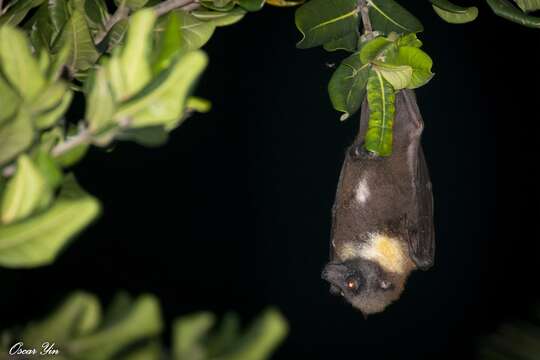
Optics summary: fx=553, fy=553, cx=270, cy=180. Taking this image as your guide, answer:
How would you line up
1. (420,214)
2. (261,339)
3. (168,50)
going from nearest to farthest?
1. (261,339)
2. (168,50)
3. (420,214)

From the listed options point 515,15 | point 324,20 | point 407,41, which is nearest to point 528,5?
point 515,15

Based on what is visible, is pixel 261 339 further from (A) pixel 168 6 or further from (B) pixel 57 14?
(B) pixel 57 14

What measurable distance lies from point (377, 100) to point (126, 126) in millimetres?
1085

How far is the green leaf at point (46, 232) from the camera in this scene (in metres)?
0.63

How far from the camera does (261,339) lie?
2.03 ft

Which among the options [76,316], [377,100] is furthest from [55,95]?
[377,100]

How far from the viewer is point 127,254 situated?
444cm

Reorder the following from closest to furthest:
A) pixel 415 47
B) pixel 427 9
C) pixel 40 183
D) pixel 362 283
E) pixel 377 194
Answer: pixel 40 183
pixel 415 47
pixel 377 194
pixel 362 283
pixel 427 9

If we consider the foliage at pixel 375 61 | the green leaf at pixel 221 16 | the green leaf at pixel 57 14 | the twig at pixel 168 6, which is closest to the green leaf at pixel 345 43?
the foliage at pixel 375 61

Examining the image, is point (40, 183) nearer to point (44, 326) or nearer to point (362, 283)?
point (44, 326)

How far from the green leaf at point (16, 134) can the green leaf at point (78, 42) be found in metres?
0.58

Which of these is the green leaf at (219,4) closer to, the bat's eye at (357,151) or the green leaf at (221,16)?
the green leaf at (221,16)

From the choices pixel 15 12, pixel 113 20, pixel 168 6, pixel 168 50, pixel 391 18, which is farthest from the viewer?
pixel 391 18
